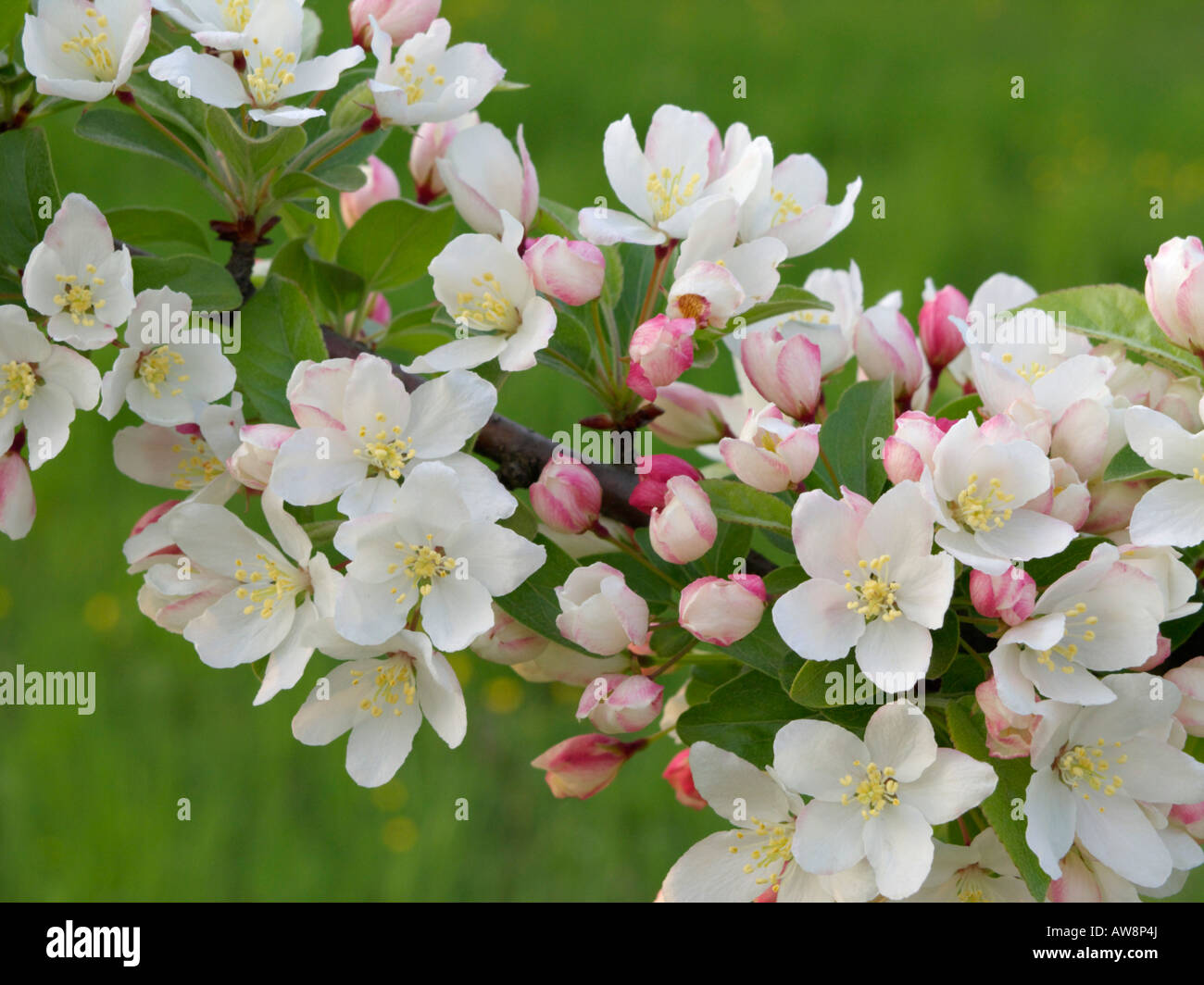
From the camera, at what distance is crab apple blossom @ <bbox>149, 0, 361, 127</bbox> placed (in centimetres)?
89

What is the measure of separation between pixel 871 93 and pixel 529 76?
1166mm

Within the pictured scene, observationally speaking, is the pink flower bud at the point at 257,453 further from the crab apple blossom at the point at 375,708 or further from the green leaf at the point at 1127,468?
the green leaf at the point at 1127,468

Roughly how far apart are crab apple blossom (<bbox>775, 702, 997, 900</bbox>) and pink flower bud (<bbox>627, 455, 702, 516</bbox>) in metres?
0.18

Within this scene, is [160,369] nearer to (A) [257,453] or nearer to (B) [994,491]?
(A) [257,453]

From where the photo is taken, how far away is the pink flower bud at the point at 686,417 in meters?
1.13

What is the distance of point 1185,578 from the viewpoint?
84 cm

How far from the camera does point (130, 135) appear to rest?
989mm

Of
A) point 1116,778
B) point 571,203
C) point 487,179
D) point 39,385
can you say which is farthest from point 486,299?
point 571,203

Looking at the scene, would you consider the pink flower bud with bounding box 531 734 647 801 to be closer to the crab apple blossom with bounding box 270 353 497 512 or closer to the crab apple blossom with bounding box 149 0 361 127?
the crab apple blossom with bounding box 270 353 497 512

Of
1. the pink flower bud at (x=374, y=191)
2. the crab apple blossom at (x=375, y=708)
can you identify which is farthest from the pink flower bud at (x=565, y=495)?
the pink flower bud at (x=374, y=191)

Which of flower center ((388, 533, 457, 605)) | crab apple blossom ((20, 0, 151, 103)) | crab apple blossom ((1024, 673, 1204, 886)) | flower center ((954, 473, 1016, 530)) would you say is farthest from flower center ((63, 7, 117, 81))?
crab apple blossom ((1024, 673, 1204, 886))
